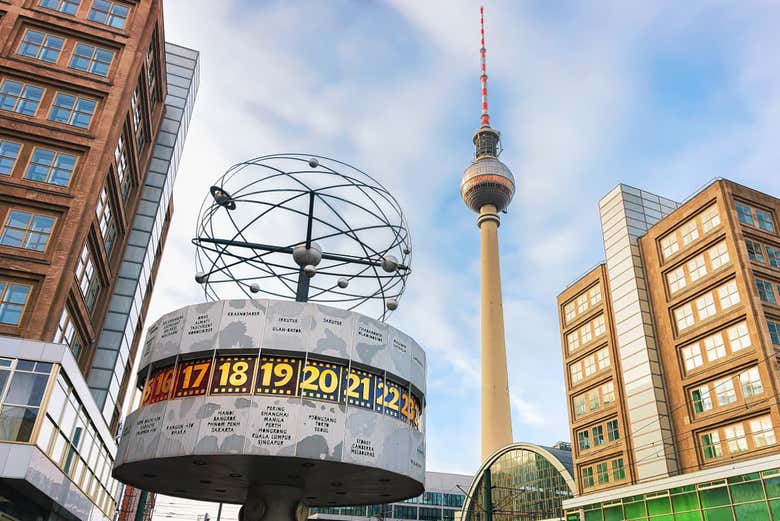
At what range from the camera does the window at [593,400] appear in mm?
54031

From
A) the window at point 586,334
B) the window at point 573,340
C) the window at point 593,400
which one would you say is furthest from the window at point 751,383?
the window at point 573,340

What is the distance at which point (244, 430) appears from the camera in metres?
19.0

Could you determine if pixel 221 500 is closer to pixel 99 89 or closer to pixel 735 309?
pixel 99 89

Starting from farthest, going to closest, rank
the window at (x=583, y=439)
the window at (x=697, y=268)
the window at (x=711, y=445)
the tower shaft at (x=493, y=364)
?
the tower shaft at (x=493, y=364) < the window at (x=583, y=439) < the window at (x=697, y=268) < the window at (x=711, y=445)

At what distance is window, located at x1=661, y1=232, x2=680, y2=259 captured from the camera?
49219mm

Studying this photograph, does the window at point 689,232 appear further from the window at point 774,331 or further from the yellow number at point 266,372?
the yellow number at point 266,372

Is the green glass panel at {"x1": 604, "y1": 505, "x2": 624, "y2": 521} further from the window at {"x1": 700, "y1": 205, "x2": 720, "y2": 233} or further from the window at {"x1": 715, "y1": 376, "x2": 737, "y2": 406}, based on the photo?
the window at {"x1": 700, "y1": 205, "x2": 720, "y2": 233}

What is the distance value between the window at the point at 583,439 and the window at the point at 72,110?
47.4 metres

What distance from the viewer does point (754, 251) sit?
4341 cm

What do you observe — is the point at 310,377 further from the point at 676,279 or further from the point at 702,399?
the point at 676,279

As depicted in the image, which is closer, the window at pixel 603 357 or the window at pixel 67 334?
the window at pixel 67 334

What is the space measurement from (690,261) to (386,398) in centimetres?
3534

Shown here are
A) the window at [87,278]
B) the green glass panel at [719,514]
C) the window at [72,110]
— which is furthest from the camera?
the window at [72,110]

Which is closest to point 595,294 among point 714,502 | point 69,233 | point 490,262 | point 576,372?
point 576,372
